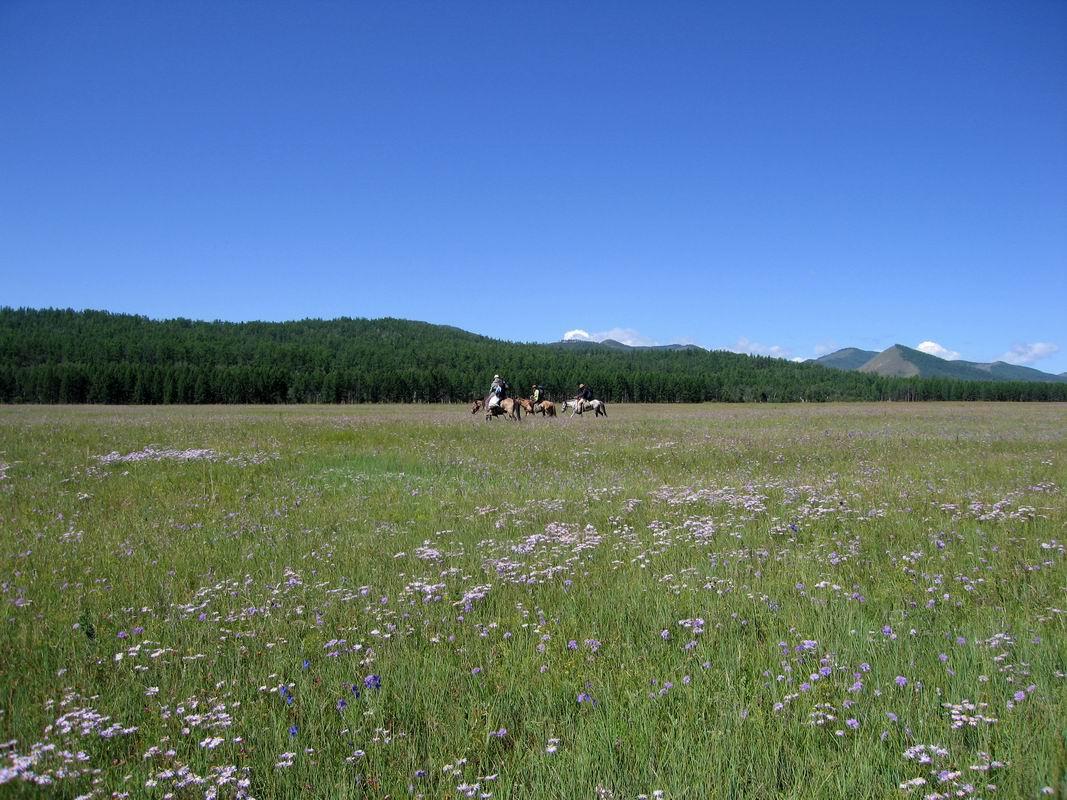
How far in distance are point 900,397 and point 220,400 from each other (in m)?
206

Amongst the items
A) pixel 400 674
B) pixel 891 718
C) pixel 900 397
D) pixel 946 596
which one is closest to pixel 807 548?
pixel 946 596

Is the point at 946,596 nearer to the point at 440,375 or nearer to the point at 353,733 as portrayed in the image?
the point at 353,733

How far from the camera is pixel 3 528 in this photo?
8891mm

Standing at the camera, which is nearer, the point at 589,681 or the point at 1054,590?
the point at 589,681

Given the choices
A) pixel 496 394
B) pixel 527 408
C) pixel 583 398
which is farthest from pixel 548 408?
pixel 496 394

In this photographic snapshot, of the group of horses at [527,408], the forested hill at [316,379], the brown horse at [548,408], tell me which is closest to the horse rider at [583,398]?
the group of horses at [527,408]

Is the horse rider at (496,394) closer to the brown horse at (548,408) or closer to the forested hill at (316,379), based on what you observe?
the brown horse at (548,408)

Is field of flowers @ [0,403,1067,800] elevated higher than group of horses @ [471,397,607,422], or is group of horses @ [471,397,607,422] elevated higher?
group of horses @ [471,397,607,422]

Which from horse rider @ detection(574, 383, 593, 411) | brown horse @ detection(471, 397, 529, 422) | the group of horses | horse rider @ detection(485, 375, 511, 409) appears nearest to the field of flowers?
horse rider @ detection(485, 375, 511, 409)

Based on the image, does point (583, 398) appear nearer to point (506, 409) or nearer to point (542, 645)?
point (506, 409)

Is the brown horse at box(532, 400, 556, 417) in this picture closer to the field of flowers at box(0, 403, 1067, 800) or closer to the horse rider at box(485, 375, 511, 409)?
the horse rider at box(485, 375, 511, 409)

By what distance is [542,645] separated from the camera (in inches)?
181

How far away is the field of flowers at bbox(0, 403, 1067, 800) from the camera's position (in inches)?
125

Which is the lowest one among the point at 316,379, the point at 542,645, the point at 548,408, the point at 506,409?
the point at 542,645
